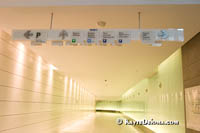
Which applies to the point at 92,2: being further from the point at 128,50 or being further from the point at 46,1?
the point at 128,50

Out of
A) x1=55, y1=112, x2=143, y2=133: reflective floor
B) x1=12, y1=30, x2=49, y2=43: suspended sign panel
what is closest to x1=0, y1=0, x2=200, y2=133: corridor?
x1=12, y1=30, x2=49, y2=43: suspended sign panel

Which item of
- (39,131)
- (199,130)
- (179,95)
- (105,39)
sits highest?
(105,39)

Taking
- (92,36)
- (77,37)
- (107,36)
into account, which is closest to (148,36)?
(107,36)

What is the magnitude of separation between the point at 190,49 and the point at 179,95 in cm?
166

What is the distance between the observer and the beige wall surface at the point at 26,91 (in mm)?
4180

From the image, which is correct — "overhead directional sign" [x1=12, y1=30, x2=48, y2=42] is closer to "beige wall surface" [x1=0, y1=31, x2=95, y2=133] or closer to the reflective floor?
"beige wall surface" [x1=0, y1=31, x2=95, y2=133]

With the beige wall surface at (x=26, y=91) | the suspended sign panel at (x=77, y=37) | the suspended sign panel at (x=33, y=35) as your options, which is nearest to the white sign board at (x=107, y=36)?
the suspended sign panel at (x=77, y=37)

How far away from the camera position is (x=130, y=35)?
2.97 m

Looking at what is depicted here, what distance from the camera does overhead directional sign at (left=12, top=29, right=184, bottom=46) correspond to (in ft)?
9.50

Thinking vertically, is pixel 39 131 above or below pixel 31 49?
below

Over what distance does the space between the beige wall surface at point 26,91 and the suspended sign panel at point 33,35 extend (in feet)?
4.17

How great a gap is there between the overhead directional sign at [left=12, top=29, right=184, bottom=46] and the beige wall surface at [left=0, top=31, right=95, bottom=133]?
5.19 ft

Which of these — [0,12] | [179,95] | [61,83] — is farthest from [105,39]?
[61,83]

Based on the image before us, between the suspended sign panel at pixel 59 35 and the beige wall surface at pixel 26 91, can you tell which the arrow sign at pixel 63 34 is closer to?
the suspended sign panel at pixel 59 35
